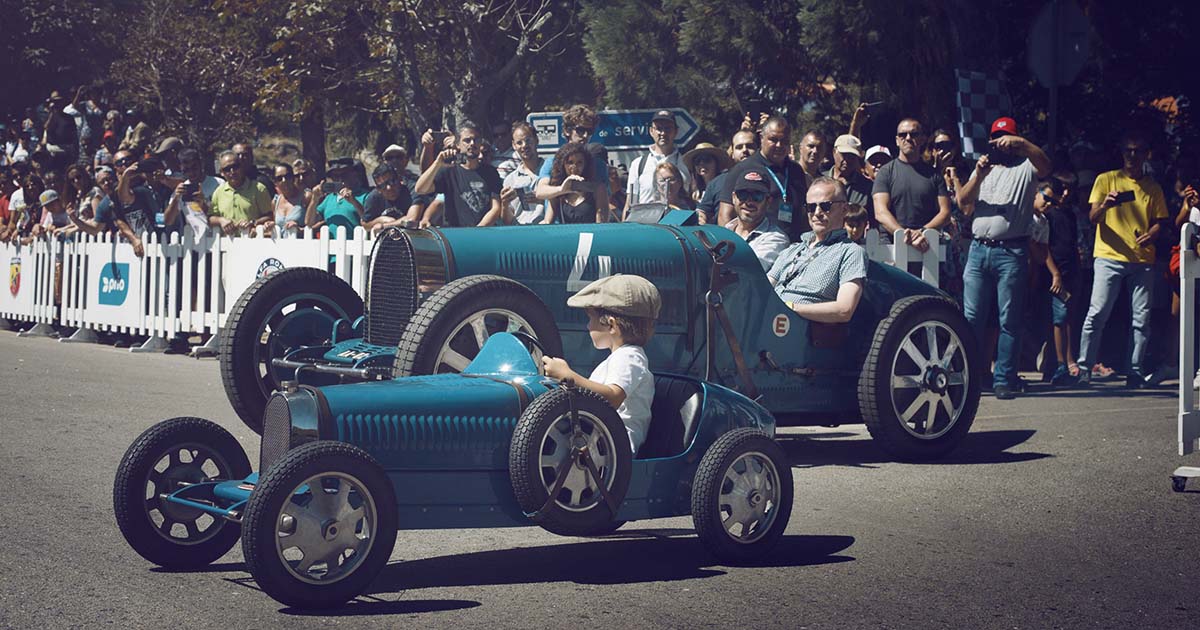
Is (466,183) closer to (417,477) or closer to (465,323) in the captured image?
(465,323)

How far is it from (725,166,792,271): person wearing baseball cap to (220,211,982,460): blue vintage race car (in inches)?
24.2

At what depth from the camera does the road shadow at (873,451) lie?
32.2ft

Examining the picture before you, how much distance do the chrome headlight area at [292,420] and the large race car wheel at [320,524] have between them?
0.25 metres

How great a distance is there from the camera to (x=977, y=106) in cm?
1511

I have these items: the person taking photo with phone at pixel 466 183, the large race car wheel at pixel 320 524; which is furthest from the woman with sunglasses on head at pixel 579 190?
the large race car wheel at pixel 320 524

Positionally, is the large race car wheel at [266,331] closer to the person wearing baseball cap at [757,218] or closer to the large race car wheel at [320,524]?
the person wearing baseball cap at [757,218]

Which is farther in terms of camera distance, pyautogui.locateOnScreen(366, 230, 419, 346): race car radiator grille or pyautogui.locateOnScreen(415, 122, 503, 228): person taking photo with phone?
pyautogui.locateOnScreen(415, 122, 503, 228): person taking photo with phone

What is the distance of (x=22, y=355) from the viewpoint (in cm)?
1639

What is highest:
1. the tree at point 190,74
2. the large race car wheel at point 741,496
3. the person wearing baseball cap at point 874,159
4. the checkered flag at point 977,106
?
the tree at point 190,74

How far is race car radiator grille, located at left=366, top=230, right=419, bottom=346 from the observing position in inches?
356

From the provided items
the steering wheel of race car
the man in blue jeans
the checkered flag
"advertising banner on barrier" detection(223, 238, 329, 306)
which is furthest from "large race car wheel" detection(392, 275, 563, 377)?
the checkered flag

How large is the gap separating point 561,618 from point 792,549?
162 cm

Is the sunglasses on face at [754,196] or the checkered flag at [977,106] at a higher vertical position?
the checkered flag at [977,106]

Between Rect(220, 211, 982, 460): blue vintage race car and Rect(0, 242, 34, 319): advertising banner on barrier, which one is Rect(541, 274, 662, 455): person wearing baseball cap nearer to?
Rect(220, 211, 982, 460): blue vintage race car
